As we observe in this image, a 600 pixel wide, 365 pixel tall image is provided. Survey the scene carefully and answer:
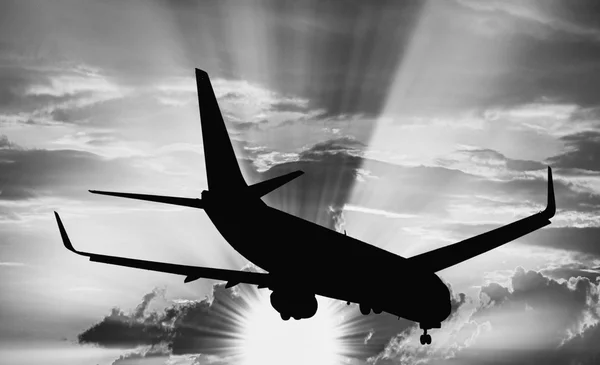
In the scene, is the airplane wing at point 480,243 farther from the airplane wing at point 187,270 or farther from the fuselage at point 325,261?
the airplane wing at point 187,270

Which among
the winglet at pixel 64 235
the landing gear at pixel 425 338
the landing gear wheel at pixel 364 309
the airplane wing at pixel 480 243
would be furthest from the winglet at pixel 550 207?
the winglet at pixel 64 235

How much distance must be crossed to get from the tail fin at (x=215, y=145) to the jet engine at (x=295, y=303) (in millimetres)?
9252

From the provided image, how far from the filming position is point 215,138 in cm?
4659

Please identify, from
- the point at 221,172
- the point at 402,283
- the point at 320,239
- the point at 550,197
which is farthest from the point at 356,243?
the point at 550,197

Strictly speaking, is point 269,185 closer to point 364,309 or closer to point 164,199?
point 164,199

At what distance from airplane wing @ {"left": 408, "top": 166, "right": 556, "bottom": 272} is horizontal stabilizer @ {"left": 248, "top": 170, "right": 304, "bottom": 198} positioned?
10.5 meters

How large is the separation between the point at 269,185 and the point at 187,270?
374 inches

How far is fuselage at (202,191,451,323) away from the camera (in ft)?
133

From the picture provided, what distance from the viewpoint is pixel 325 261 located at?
41781mm

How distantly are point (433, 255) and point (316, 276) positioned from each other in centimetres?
920

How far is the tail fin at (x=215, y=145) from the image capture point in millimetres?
46031

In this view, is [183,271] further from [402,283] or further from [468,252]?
[468,252]

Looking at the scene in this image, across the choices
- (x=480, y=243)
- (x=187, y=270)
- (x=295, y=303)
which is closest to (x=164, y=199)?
(x=187, y=270)

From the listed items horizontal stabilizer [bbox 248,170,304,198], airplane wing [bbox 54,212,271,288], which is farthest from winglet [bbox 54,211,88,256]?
horizontal stabilizer [bbox 248,170,304,198]
